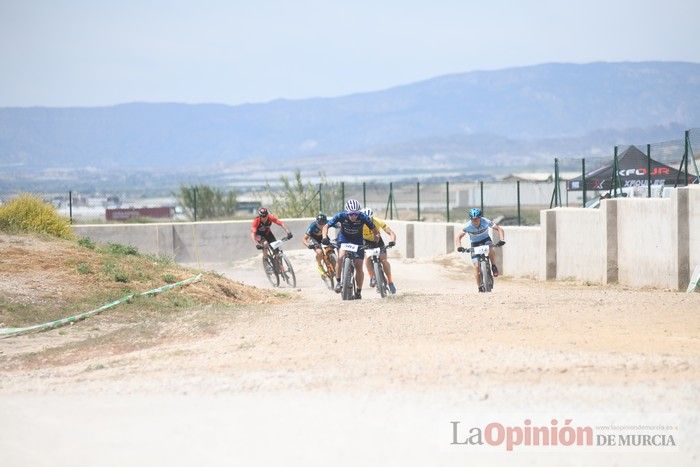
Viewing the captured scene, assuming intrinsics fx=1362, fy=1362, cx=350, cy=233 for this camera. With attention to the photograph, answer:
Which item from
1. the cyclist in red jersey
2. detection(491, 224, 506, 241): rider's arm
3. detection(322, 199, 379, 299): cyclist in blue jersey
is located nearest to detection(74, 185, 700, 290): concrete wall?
detection(491, 224, 506, 241): rider's arm

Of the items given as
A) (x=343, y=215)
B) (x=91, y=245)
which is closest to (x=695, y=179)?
(x=343, y=215)

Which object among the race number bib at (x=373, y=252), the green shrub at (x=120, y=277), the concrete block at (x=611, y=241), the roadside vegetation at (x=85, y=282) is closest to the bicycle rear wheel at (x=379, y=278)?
the race number bib at (x=373, y=252)

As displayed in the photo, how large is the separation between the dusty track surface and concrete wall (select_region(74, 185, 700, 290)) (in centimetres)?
664

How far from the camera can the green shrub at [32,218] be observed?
26.6m

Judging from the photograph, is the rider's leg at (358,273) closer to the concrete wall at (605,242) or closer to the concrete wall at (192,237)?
the concrete wall at (605,242)

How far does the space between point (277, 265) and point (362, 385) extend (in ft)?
54.8

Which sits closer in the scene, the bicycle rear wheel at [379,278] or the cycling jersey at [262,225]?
the bicycle rear wheel at [379,278]

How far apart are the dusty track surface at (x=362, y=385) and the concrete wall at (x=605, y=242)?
Result: 21.8ft

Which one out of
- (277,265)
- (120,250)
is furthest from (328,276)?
(120,250)

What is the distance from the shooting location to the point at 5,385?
1359 cm

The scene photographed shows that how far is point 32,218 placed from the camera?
2731 centimetres

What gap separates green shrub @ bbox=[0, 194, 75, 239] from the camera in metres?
26.6

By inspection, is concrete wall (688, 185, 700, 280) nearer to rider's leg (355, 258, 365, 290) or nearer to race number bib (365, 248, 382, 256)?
race number bib (365, 248, 382, 256)

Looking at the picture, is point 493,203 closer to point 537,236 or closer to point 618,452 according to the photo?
point 537,236
